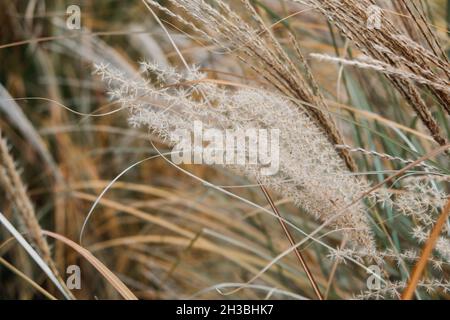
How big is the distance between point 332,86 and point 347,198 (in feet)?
2.26

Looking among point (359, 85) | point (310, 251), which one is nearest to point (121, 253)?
point (310, 251)

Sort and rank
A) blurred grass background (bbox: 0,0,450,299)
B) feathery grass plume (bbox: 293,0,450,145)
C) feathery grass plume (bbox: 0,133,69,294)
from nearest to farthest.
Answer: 1. feathery grass plume (bbox: 293,0,450,145)
2. feathery grass plume (bbox: 0,133,69,294)
3. blurred grass background (bbox: 0,0,450,299)

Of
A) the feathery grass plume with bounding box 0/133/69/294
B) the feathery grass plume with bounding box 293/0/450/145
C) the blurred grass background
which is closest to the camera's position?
the feathery grass plume with bounding box 293/0/450/145

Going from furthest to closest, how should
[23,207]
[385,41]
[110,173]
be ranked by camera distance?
[110,173] → [23,207] → [385,41]

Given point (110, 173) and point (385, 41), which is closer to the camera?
point (385, 41)

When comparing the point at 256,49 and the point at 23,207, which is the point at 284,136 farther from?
the point at 23,207

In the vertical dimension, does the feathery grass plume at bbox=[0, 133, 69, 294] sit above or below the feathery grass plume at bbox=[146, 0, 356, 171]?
below

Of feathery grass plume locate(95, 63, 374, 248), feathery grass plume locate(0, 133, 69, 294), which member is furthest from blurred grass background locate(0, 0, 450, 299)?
feathery grass plume locate(95, 63, 374, 248)

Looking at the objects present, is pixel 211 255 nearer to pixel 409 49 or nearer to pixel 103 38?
pixel 103 38

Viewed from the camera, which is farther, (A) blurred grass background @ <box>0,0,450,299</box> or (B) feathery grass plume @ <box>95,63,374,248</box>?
(A) blurred grass background @ <box>0,0,450,299</box>

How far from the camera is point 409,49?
0.58 meters

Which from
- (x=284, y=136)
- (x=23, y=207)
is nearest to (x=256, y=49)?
(x=284, y=136)

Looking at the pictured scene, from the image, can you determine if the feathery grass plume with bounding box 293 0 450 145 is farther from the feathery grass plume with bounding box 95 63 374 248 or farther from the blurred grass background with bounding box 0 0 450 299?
the blurred grass background with bounding box 0 0 450 299

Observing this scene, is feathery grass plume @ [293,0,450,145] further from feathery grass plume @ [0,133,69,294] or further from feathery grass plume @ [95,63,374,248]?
feathery grass plume @ [0,133,69,294]
